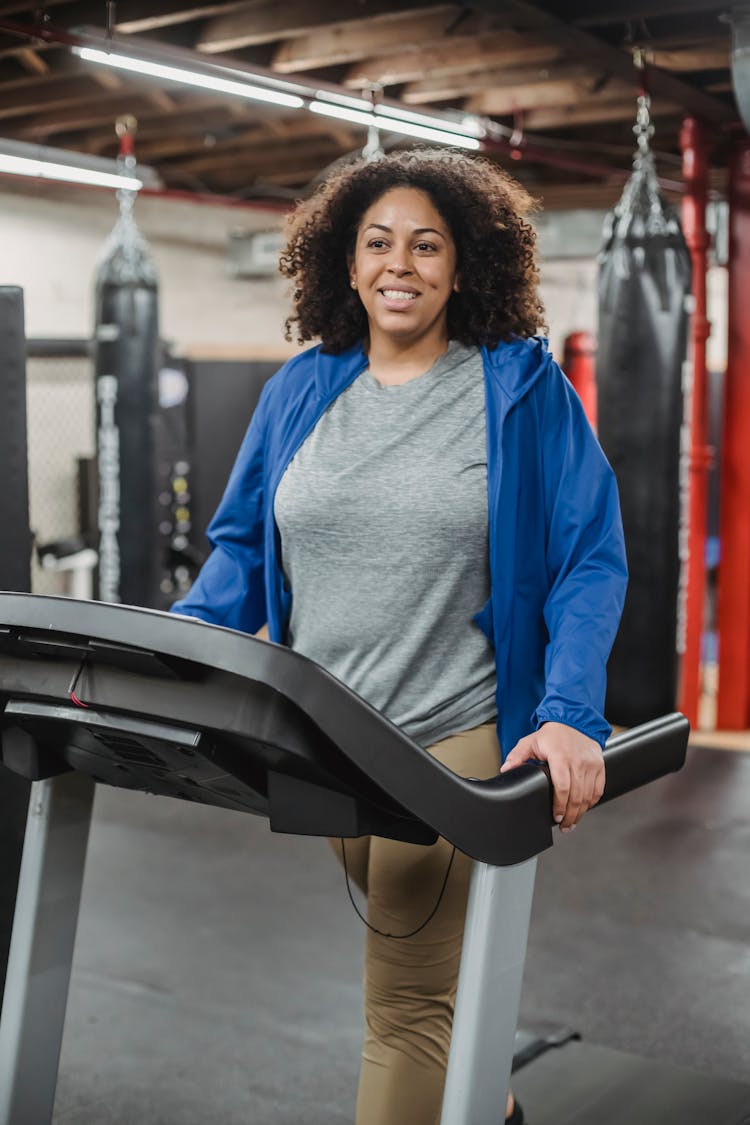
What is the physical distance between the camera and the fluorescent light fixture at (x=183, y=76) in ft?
13.3

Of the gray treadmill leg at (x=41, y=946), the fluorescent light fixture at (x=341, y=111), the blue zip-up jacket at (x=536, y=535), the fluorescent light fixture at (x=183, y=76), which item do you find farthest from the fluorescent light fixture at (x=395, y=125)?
the gray treadmill leg at (x=41, y=946)

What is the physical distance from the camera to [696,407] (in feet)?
17.6

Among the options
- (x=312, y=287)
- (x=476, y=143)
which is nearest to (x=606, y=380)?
(x=476, y=143)

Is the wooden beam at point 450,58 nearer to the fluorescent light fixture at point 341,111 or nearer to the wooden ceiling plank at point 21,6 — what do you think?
the fluorescent light fixture at point 341,111

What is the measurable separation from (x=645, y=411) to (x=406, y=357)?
3446mm

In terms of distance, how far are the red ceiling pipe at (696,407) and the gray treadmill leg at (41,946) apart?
13.9 feet

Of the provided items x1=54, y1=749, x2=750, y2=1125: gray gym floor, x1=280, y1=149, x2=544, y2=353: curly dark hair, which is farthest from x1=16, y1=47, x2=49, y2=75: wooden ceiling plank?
x1=280, y1=149, x2=544, y2=353: curly dark hair

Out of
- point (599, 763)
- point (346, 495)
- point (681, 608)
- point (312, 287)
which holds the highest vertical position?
point (312, 287)

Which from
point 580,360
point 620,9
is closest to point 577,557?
point 620,9

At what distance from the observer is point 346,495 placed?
5.12 feet

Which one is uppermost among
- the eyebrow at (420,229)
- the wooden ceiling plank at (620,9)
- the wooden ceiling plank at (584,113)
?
the wooden ceiling plank at (584,113)

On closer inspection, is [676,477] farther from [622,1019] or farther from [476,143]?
[622,1019]

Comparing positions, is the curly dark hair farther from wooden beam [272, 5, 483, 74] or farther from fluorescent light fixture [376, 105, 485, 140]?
fluorescent light fixture [376, 105, 485, 140]

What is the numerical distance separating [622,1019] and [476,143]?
4353mm
